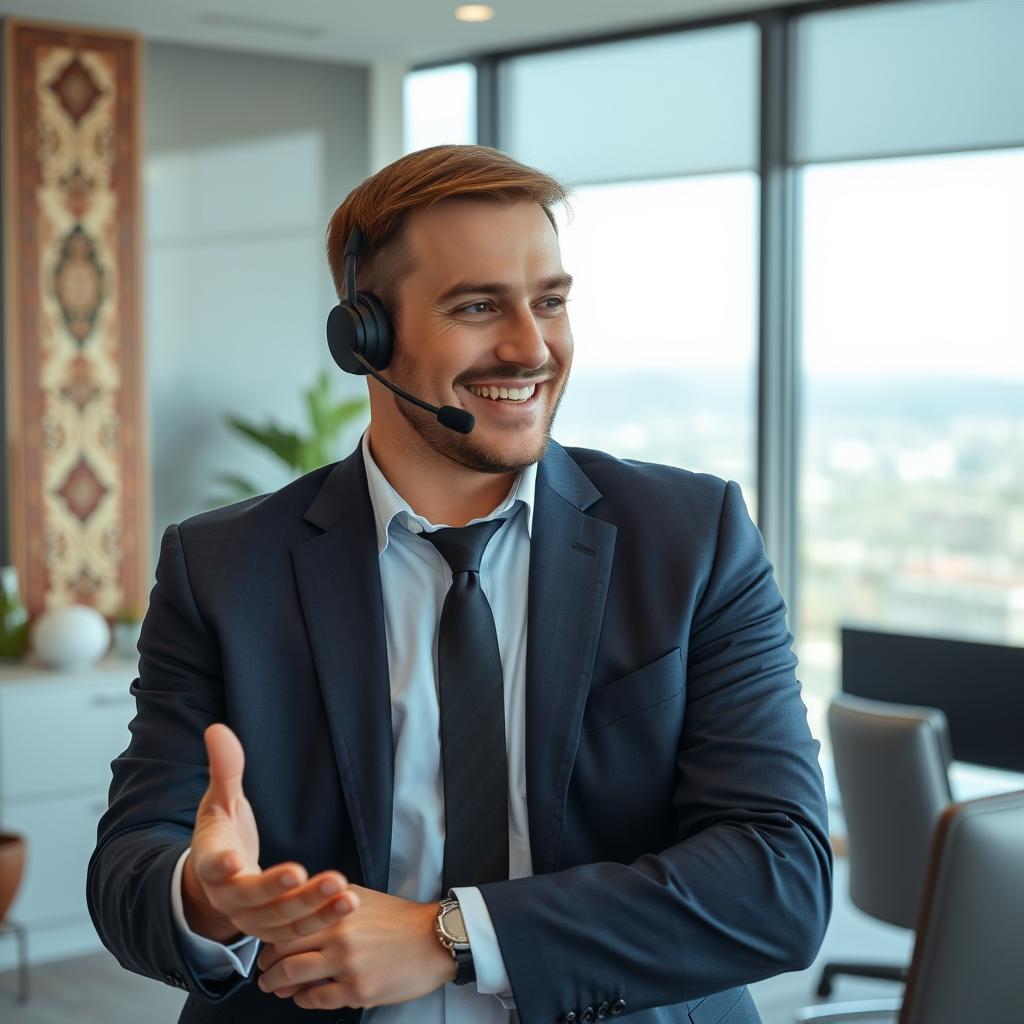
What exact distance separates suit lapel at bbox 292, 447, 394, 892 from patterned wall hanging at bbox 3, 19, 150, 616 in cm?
397

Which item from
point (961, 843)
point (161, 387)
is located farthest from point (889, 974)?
point (161, 387)

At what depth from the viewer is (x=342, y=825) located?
1.51m

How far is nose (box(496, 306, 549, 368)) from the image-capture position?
4.98ft

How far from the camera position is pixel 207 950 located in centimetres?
136

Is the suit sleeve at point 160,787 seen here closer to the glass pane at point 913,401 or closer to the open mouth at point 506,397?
the open mouth at point 506,397

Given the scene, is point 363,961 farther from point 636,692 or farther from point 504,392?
point 504,392

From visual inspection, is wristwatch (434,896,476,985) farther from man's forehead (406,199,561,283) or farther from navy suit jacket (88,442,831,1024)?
man's forehead (406,199,561,283)

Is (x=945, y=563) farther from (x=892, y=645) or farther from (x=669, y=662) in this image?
(x=669, y=662)

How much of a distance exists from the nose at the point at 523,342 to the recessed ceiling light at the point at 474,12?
3.98 m

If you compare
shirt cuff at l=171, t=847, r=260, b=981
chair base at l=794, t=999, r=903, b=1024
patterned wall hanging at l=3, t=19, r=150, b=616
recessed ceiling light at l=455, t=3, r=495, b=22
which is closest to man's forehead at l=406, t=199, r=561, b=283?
shirt cuff at l=171, t=847, r=260, b=981

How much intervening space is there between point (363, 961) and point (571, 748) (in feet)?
1.01

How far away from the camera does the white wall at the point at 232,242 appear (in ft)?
18.9

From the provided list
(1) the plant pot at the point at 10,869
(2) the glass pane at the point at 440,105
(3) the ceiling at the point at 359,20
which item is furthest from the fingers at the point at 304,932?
(2) the glass pane at the point at 440,105

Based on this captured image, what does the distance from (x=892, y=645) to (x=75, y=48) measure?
361 cm
